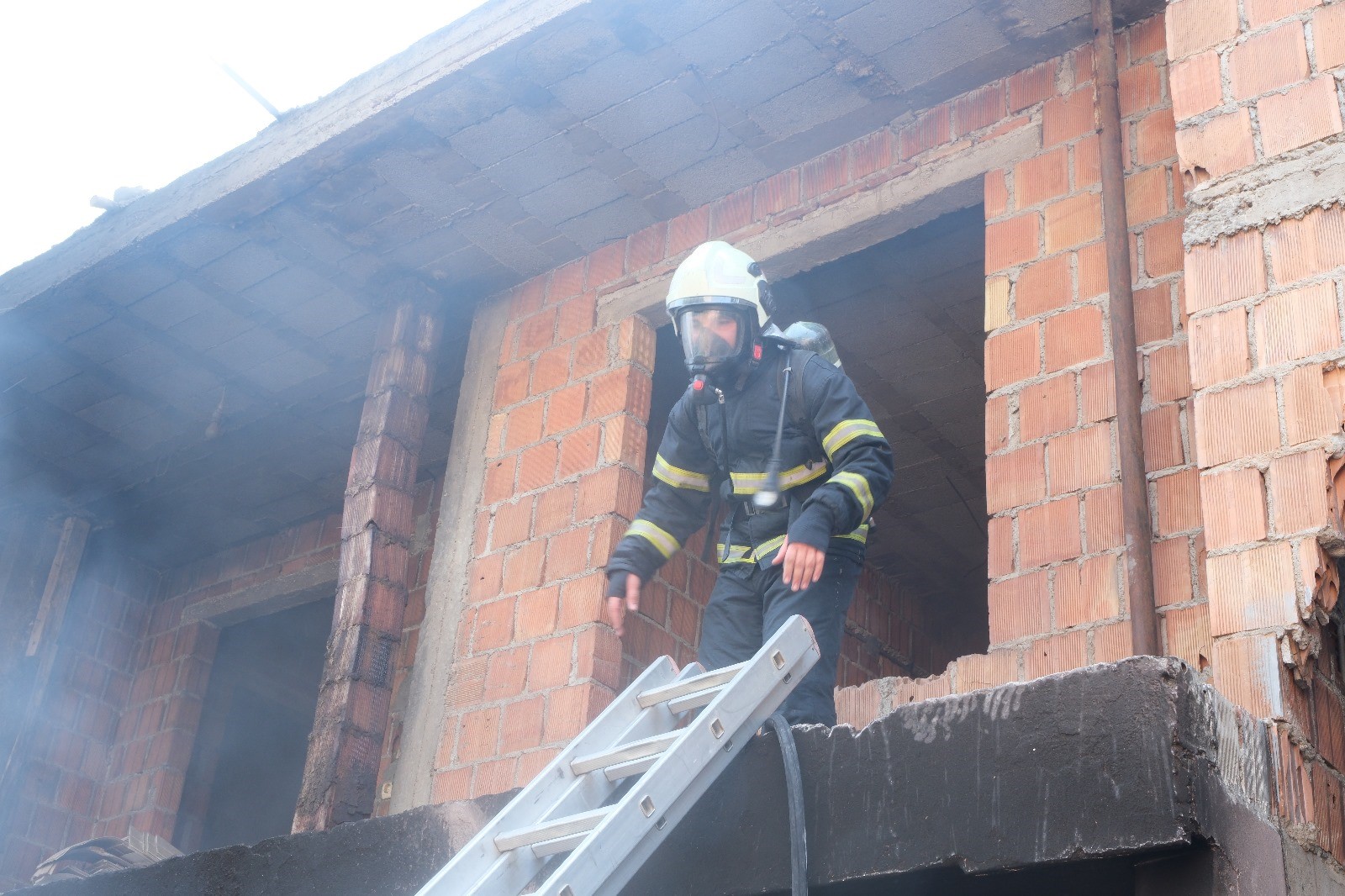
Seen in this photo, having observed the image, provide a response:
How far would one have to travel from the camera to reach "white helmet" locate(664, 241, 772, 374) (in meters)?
4.12

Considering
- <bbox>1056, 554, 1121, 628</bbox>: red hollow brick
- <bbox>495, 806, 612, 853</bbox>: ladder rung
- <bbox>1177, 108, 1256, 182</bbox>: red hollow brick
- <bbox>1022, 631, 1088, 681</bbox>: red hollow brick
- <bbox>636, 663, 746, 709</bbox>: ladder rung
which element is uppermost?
<bbox>1177, 108, 1256, 182</bbox>: red hollow brick

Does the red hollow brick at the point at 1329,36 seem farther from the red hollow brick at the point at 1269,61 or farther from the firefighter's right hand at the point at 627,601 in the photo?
the firefighter's right hand at the point at 627,601

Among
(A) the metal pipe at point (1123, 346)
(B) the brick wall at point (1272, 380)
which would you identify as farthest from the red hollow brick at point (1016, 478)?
(B) the brick wall at point (1272, 380)

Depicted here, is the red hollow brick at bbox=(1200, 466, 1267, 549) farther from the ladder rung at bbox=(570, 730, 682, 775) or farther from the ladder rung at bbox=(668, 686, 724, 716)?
the ladder rung at bbox=(570, 730, 682, 775)

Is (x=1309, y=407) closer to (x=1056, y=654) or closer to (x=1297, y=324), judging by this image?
(x=1297, y=324)

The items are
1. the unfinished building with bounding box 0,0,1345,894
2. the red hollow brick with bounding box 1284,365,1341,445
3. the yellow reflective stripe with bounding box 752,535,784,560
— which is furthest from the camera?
the yellow reflective stripe with bounding box 752,535,784,560

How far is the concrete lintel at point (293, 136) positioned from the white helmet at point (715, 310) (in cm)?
118

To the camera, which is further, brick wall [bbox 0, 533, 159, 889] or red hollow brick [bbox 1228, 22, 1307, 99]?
brick wall [bbox 0, 533, 159, 889]

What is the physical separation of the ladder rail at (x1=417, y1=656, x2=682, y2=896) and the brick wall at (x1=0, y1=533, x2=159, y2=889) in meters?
5.76

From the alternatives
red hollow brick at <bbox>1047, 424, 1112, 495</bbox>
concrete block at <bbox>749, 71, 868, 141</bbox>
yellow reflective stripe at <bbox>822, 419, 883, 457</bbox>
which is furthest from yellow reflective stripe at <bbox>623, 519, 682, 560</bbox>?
concrete block at <bbox>749, 71, 868, 141</bbox>

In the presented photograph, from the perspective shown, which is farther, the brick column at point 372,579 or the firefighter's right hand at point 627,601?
the brick column at point 372,579

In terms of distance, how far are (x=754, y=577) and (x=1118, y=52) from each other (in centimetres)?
Answer: 228

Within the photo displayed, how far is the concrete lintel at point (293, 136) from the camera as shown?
502cm

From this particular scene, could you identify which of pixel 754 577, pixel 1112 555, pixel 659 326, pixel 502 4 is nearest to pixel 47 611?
pixel 659 326
